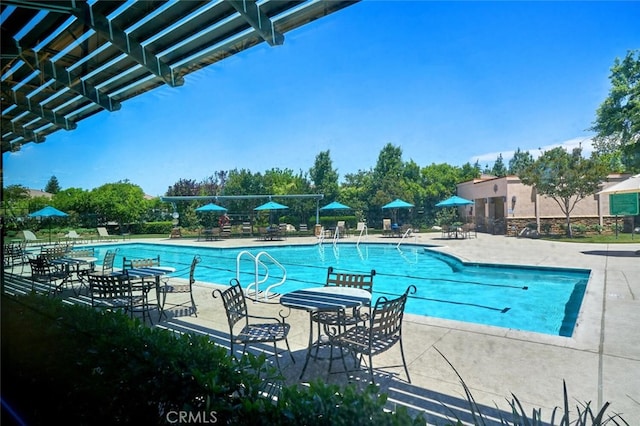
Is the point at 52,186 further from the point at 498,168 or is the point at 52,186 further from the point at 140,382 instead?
the point at 498,168

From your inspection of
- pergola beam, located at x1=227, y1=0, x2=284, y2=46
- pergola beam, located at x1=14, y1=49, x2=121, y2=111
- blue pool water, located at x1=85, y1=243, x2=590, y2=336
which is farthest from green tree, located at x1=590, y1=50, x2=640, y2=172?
pergola beam, located at x1=14, y1=49, x2=121, y2=111

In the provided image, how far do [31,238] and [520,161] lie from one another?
17168 mm

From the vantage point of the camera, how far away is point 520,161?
15672 mm

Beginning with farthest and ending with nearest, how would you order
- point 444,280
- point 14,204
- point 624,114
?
point 444,280
point 624,114
point 14,204

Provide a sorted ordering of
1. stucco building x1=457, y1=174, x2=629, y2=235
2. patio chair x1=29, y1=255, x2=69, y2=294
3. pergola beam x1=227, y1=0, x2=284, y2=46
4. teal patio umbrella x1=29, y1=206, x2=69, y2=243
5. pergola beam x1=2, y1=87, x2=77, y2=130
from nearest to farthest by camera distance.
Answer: pergola beam x1=227, y1=0, x2=284, y2=46
pergola beam x1=2, y1=87, x2=77, y2=130
teal patio umbrella x1=29, y1=206, x2=69, y2=243
patio chair x1=29, y1=255, x2=69, y2=294
stucco building x1=457, y1=174, x2=629, y2=235

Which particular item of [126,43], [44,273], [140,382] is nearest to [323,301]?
[140,382]

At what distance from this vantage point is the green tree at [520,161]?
49.2 feet

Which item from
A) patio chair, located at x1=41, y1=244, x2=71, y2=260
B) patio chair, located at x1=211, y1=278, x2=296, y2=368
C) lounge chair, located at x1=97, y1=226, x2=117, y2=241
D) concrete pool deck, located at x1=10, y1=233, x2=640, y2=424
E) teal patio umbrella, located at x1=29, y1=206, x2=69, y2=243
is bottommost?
concrete pool deck, located at x1=10, y1=233, x2=640, y2=424

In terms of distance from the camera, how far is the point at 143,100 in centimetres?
445

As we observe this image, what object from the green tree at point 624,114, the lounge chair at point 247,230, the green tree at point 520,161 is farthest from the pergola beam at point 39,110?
the green tree at point 520,161

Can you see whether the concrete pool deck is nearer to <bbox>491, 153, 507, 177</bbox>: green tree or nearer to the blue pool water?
the blue pool water

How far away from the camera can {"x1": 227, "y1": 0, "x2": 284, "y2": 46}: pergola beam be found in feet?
8.54

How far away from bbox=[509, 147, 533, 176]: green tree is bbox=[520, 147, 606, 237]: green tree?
1.33ft

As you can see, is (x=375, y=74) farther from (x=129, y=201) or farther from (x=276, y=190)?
(x=276, y=190)
